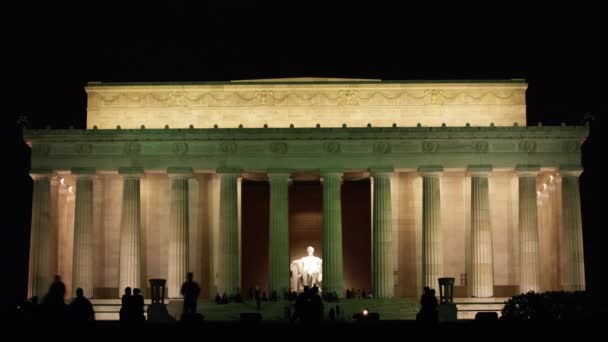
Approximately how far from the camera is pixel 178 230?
74.6 m

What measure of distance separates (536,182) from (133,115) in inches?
1102

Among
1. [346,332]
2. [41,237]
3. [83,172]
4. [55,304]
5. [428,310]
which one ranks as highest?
[83,172]

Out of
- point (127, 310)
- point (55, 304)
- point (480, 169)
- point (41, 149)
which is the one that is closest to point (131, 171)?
point (41, 149)

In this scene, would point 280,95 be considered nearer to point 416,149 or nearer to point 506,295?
point 416,149

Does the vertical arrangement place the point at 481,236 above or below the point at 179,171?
below

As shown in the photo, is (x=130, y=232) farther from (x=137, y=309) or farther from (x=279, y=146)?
(x=137, y=309)

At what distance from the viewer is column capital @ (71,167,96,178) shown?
7488 centimetres

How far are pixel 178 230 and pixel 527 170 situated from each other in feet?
75.9

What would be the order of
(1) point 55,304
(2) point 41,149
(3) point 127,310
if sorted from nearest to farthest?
(1) point 55,304 < (3) point 127,310 < (2) point 41,149

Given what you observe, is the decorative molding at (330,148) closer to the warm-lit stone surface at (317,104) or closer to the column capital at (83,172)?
the warm-lit stone surface at (317,104)

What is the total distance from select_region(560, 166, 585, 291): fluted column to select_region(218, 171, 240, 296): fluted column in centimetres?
2142

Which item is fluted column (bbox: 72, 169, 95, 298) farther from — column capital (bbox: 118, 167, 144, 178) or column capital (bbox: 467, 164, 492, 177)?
column capital (bbox: 467, 164, 492, 177)

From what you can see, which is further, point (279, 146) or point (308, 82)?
point (308, 82)

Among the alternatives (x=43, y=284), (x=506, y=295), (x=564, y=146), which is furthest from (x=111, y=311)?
(x=564, y=146)
